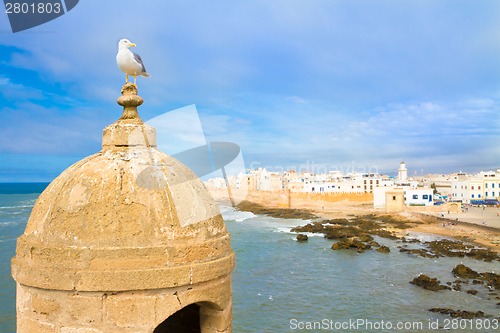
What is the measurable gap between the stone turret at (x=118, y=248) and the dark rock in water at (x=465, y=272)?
2387cm

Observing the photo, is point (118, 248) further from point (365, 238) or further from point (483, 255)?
point (365, 238)

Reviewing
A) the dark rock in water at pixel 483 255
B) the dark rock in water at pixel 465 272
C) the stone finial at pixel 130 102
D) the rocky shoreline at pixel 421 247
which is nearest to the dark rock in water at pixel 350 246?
the rocky shoreline at pixel 421 247

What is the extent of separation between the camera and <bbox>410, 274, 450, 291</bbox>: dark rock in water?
21125mm

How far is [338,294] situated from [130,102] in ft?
62.8

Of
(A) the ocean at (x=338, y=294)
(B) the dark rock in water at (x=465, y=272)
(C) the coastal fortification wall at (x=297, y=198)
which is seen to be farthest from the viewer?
(C) the coastal fortification wall at (x=297, y=198)

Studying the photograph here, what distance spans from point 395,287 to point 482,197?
51.7m

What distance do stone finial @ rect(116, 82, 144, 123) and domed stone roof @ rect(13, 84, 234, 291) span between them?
0.07 meters

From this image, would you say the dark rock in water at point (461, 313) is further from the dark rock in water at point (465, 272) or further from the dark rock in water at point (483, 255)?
the dark rock in water at point (483, 255)

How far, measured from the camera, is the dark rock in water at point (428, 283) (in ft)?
69.3

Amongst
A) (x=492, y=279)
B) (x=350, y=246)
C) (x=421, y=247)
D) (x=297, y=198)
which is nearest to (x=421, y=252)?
(x=421, y=247)

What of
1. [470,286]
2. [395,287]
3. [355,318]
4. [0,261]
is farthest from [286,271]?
[0,261]

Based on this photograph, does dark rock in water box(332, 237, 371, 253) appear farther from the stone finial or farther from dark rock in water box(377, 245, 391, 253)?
the stone finial

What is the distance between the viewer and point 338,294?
813 inches

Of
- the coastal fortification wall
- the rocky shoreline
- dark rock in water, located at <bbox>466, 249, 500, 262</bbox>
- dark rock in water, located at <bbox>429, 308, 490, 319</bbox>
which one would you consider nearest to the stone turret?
dark rock in water, located at <bbox>429, 308, 490, 319</bbox>
